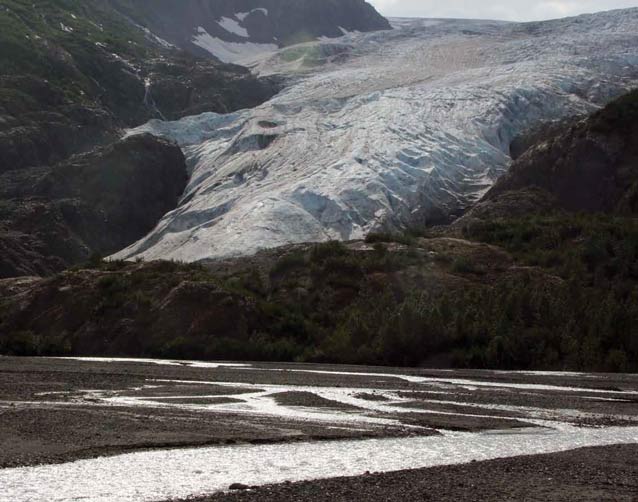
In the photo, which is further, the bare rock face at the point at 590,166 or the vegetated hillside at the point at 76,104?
the vegetated hillside at the point at 76,104

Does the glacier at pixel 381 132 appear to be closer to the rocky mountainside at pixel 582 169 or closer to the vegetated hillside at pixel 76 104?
the rocky mountainside at pixel 582 169

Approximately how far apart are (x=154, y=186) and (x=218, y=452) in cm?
10839

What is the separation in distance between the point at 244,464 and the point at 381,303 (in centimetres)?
4809

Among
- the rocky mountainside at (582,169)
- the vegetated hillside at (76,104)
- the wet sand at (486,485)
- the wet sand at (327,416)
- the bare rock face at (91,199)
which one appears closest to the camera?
the wet sand at (486,485)

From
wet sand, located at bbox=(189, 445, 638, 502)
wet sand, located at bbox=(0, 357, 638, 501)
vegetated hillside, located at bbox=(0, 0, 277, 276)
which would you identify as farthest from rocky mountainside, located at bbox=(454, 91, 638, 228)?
wet sand, located at bbox=(189, 445, 638, 502)

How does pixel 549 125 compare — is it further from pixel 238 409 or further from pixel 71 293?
pixel 238 409

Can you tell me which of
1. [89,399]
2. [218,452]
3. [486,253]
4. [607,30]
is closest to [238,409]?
[89,399]

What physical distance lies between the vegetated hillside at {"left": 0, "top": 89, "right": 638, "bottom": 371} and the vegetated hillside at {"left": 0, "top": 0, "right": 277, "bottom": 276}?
32.0m

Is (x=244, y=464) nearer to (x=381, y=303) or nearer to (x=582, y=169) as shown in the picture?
(x=381, y=303)

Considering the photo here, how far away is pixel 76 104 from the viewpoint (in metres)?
143

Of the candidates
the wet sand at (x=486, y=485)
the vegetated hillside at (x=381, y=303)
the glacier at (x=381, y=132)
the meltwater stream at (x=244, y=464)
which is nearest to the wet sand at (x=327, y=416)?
the wet sand at (x=486, y=485)

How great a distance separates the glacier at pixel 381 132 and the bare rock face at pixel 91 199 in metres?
4.32

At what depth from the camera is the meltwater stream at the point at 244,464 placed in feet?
47.5

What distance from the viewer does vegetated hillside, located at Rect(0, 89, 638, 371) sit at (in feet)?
186
